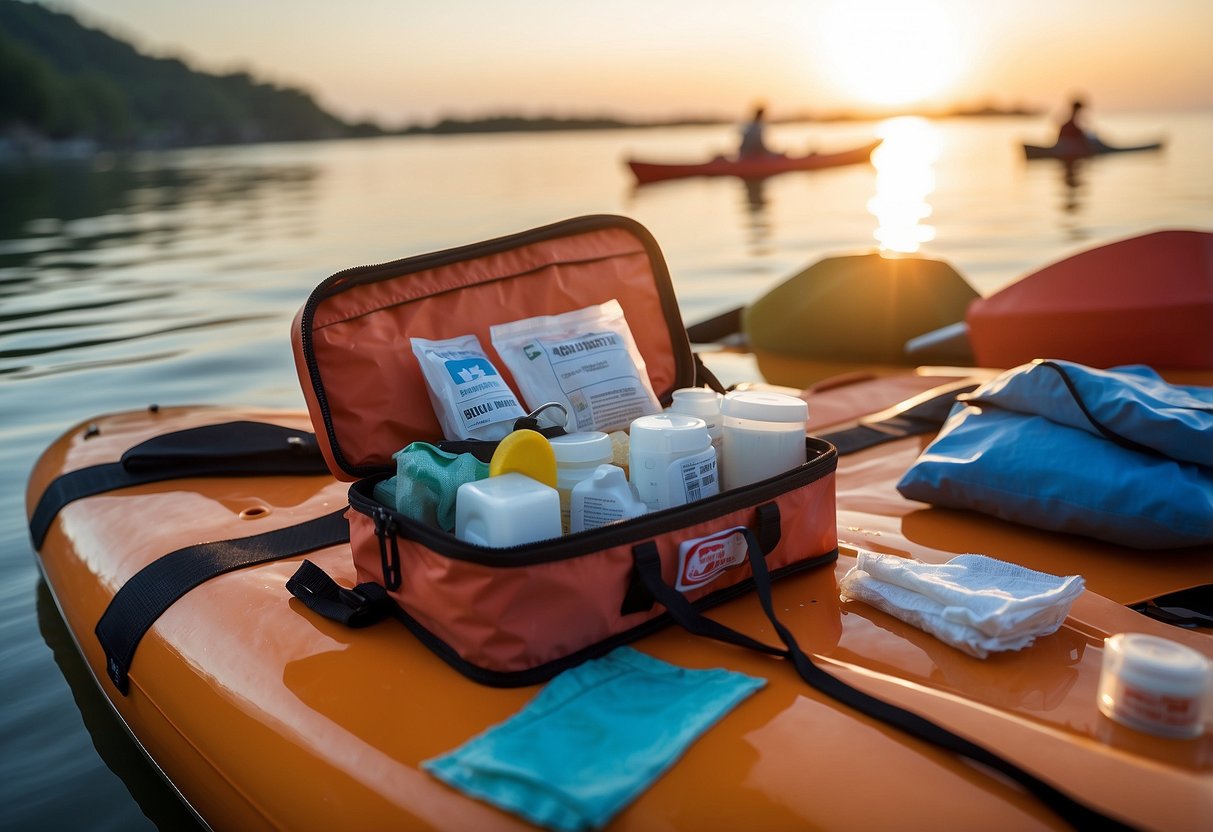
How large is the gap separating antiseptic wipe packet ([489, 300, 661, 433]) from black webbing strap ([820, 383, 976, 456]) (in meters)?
0.69

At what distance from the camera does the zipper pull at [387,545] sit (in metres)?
Result: 1.25

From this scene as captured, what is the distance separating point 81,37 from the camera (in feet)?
320

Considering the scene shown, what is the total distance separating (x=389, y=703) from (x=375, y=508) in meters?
0.26

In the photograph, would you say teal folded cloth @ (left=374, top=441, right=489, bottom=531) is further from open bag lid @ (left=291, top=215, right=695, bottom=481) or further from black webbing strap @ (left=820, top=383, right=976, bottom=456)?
black webbing strap @ (left=820, top=383, right=976, bottom=456)

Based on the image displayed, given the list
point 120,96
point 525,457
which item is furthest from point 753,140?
point 120,96

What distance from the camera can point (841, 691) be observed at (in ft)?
3.72

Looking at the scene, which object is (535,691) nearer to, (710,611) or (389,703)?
(389,703)

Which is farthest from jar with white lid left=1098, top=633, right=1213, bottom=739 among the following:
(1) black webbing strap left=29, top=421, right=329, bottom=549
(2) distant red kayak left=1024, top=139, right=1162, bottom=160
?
(2) distant red kayak left=1024, top=139, right=1162, bottom=160

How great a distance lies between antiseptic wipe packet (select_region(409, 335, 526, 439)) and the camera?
5.25 ft

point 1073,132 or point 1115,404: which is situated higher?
point 1073,132

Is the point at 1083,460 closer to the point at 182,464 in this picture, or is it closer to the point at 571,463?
the point at 571,463

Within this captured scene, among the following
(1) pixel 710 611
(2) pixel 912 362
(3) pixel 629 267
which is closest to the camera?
(1) pixel 710 611

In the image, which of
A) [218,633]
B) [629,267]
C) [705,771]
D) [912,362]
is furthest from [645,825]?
[912,362]

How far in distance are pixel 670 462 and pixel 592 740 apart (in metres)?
0.43
